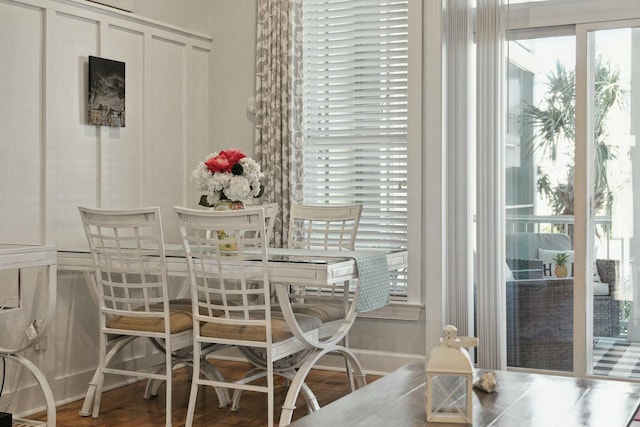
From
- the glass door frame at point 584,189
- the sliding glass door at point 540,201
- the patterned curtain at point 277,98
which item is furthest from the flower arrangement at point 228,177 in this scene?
the glass door frame at point 584,189

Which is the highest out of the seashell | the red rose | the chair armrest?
the red rose

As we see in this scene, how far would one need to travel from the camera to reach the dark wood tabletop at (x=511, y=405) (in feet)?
7.41

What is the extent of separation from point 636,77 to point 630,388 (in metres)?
2.42

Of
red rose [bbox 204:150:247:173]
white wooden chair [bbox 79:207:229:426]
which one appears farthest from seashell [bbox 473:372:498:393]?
red rose [bbox 204:150:247:173]

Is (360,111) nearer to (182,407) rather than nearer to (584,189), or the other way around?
(584,189)

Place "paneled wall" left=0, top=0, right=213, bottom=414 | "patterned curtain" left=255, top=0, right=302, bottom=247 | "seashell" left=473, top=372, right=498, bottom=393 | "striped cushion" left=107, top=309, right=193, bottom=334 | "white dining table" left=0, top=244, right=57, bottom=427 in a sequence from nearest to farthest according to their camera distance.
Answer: "seashell" left=473, top=372, right=498, bottom=393, "white dining table" left=0, top=244, right=57, bottom=427, "striped cushion" left=107, top=309, right=193, bottom=334, "paneled wall" left=0, top=0, right=213, bottom=414, "patterned curtain" left=255, top=0, right=302, bottom=247

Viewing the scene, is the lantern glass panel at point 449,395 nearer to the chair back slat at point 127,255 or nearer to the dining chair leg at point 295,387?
the dining chair leg at point 295,387

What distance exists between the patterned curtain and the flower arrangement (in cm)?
111

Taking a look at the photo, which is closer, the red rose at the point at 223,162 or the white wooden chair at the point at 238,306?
the white wooden chair at the point at 238,306

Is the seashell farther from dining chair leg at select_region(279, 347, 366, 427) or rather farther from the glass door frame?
the glass door frame

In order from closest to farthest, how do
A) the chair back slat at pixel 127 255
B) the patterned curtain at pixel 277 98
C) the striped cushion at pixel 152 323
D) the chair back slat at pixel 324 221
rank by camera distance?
the chair back slat at pixel 127 255 < the striped cushion at pixel 152 323 < the chair back slat at pixel 324 221 < the patterned curtain at pixel 277 98

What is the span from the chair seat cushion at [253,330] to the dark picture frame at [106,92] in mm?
1509

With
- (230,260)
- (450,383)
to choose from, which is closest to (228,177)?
(230,260)

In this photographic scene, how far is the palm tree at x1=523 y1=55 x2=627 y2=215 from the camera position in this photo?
4.64 metres
